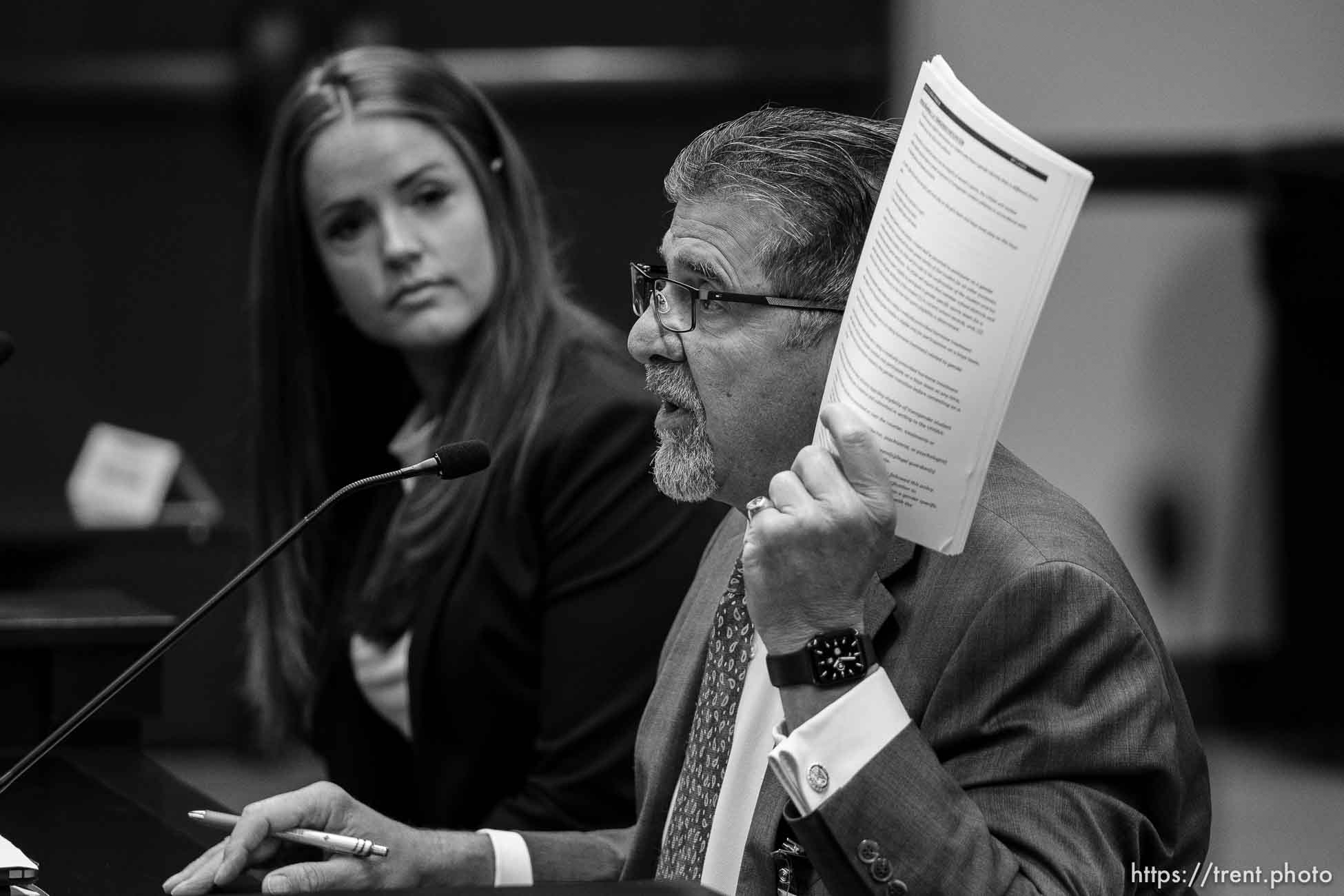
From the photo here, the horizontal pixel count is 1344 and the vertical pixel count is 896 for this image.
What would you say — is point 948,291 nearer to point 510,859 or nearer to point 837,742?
point 837,742

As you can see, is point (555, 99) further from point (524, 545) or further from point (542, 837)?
point (542, 837)

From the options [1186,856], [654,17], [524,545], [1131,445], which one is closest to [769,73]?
[654,17]

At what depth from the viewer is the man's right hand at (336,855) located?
4.95 feet

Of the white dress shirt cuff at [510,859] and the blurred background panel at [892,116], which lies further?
the blurred background panel at [892,116]

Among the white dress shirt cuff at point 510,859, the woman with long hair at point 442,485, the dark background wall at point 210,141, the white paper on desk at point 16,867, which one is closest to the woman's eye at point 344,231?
the woman with long hair at point 442,485

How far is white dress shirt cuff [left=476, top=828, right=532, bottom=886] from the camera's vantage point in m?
1.75

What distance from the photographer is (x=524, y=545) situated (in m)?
2.18

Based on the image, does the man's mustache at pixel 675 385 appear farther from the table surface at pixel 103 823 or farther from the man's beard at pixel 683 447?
the table surface at pixel 103 823

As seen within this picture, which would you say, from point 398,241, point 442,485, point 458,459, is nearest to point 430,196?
point 398,241

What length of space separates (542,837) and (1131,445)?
3.49 meters

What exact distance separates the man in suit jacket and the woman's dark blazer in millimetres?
326

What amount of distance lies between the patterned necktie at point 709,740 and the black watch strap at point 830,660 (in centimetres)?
31

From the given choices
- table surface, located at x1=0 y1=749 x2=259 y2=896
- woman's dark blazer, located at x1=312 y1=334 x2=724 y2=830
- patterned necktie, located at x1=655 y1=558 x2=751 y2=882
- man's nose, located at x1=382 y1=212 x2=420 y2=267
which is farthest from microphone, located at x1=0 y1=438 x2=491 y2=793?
man's nose, located at x1=382 y1=212 x2=420 y2=267

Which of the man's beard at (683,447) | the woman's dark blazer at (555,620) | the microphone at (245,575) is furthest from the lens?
the woman's dark blazer at (555,620)
